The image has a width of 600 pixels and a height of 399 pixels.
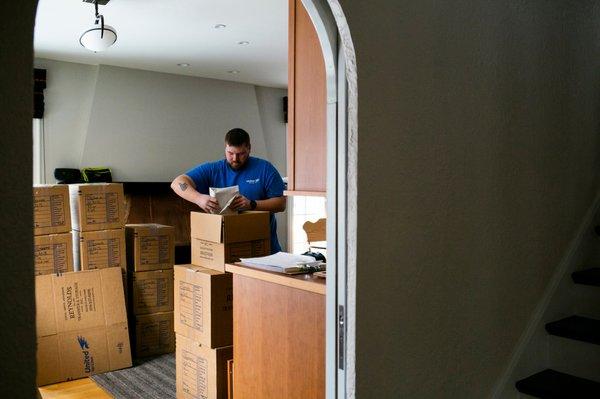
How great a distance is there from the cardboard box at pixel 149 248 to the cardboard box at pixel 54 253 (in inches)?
18.0

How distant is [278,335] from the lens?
2105mm

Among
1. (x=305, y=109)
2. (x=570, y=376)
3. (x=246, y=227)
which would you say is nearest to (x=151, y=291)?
(x=246, y=227)

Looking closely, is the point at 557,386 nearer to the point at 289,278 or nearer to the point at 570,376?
the point at 570,376

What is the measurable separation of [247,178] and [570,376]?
2.21m

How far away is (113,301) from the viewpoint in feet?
13.4

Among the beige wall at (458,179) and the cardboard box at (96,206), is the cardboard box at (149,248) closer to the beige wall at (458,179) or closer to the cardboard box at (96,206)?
the cardboard box at (96,206)

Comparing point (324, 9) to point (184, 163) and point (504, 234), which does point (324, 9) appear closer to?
point (504, 234)

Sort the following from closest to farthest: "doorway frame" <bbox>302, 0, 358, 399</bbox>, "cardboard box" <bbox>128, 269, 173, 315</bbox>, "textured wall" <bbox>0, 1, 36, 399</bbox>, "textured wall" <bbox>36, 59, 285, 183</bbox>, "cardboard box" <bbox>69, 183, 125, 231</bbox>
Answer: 1. "textured wall" <bbox>0, 1, 36, 399</bbox>
2. "doorway frame" <bbox>302, 0, 358, 399</bbox>
3. "cardboard box" <bbox>69, 183, 125, 231</bbox>
4. "cardboard box" <bbox>128, 269, 173, 315</bbox>
5. "textured wall" <bbox>36, 59, 285, 183</bbox>

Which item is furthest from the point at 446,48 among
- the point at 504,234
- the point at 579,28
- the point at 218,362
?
the point at 218,362

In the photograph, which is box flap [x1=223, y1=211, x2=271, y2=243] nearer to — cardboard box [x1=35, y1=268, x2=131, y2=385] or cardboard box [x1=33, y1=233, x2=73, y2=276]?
cardboard box [x1=35, y1=268, x2=131, y2=385]

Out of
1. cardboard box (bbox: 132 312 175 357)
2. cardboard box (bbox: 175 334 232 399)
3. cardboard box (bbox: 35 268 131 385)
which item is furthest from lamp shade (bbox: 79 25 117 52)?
cardboard box (bbox: 175 334 232 399)

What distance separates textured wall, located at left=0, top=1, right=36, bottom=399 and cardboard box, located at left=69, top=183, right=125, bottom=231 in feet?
10.8

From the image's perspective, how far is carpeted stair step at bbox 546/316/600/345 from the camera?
80.7 inches

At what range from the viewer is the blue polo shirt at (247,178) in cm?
361
